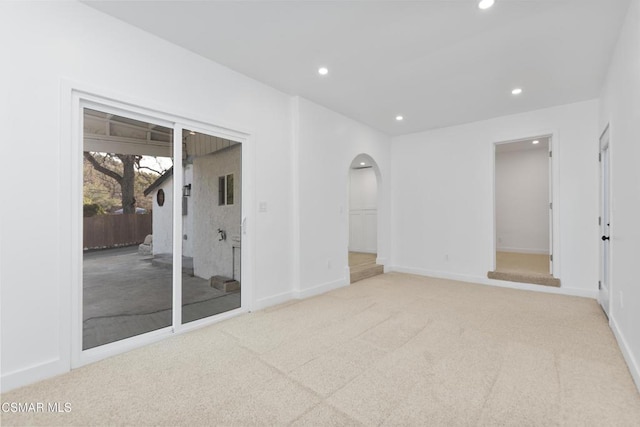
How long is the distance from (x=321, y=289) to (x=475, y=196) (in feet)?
9.94

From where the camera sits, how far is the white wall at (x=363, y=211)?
7766mm

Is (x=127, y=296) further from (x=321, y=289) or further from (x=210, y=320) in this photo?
(x=321, y=289)

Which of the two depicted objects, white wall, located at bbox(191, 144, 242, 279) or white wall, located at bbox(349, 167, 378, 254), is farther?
white wall, located at bbox(349, 167, 378, 254)

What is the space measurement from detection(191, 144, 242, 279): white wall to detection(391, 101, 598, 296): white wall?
11.4 ft

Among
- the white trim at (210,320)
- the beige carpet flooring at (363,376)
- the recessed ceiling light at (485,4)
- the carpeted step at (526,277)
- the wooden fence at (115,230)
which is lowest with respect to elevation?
the beige carpet flooring at (363,376)

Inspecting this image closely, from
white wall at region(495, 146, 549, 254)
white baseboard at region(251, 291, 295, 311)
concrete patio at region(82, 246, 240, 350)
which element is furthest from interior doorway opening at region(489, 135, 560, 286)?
concrete patio at region(82, 246, 240, 350)

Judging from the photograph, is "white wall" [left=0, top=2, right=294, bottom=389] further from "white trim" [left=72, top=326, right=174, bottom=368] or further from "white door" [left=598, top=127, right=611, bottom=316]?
"white door" [left=598, top=127, right=611, bottom=316]

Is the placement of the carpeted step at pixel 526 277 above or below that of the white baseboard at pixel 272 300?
above

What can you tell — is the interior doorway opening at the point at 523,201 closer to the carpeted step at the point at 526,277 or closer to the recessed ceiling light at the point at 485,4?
the carpeted step at the point at 526,277

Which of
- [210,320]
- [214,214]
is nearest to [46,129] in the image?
[214,214]

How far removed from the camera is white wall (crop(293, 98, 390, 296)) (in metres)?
3.97

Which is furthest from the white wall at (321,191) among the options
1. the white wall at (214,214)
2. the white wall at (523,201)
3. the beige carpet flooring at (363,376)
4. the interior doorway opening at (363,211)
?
the white wall at (523,201)

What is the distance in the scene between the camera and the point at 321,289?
13.9 ft

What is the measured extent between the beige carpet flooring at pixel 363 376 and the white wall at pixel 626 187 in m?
0.28
